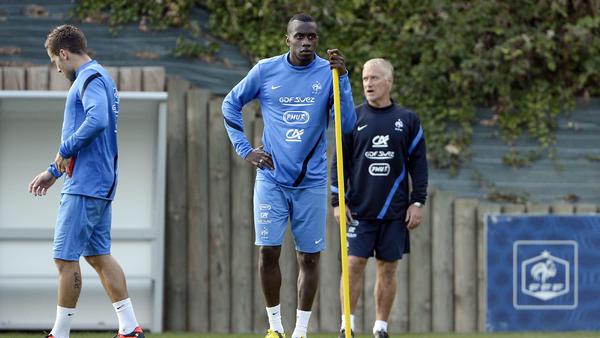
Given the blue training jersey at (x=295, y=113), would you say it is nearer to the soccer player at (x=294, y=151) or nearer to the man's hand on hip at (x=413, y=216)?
the soccer player at (x=294, y=151)

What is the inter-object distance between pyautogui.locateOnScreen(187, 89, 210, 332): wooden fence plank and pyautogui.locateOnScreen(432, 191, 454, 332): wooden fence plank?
2.02 metres

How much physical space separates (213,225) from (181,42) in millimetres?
2094

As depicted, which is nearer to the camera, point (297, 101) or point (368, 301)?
point (297, 101)

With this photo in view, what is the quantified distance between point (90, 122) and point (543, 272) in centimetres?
Result: 569

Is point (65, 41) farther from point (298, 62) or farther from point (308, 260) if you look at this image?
point (308, 260)

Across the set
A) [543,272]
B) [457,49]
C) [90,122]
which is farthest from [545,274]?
[90,122]

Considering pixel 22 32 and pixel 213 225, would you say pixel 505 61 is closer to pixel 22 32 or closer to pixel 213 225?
pixel 213 225

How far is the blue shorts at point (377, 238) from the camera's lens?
376 inches

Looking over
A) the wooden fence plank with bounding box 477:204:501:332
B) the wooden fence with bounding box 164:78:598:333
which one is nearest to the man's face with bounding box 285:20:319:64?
the wooden fence with bounding box 164:78:598:333

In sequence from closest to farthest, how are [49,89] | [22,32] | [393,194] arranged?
[393,194] → [49,89] → [22,32]

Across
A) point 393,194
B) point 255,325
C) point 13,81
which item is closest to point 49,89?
point 13,81

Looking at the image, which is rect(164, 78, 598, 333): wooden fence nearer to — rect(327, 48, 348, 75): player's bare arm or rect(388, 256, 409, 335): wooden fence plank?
rect(388, 256, 409, 335): wooden fence plank

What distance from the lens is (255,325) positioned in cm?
1225

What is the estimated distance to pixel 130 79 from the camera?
39.5 feet
